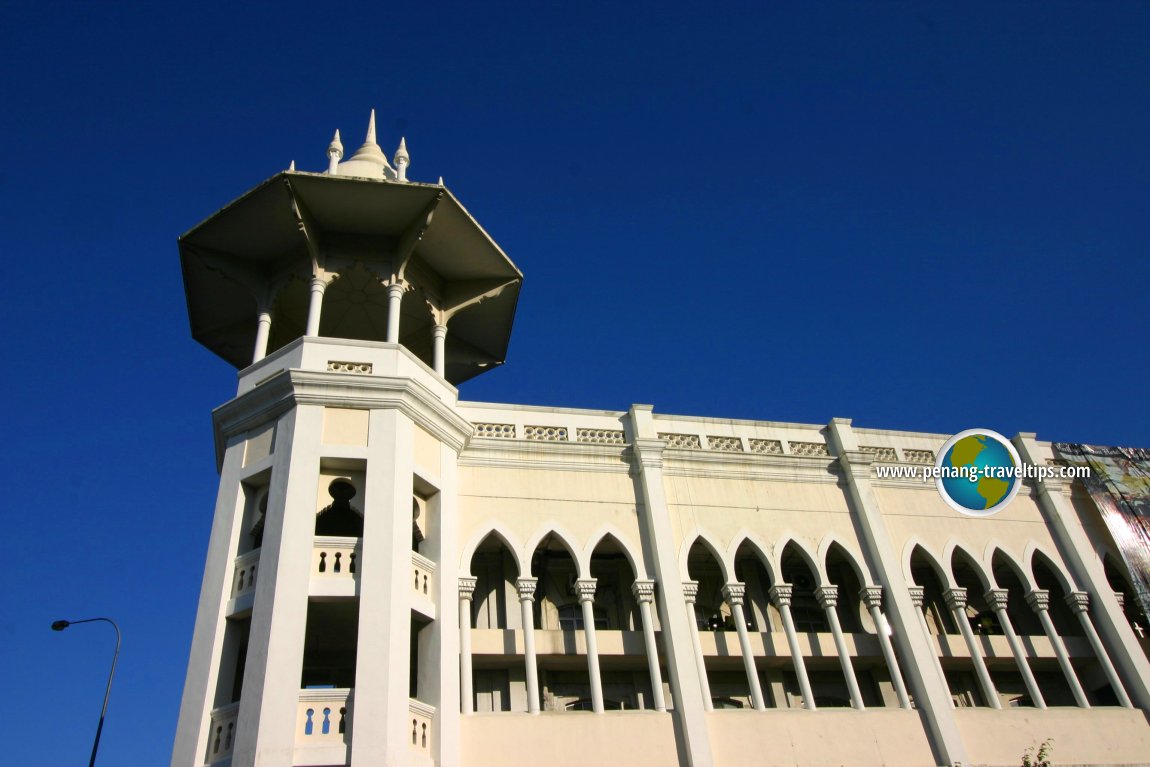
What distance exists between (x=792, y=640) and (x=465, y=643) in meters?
6.01

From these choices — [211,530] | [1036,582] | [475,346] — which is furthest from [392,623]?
[1036,582]

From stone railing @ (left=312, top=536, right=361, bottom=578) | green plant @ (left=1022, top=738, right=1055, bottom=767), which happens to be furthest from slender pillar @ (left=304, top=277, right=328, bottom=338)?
green plant @ (left=1022, top=738, right=1055, bottom=767)

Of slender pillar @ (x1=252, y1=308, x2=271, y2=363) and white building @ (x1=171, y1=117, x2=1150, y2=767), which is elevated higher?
slender pillar @ (x1=252, y1=308, x2=271, y2=363)

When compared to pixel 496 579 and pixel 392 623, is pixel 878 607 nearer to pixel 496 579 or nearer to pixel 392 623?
pixel 496 579

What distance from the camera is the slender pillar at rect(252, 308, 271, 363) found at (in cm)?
1656

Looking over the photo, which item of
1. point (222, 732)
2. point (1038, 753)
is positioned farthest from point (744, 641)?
point (222, 732)

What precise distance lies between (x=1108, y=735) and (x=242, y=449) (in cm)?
1631

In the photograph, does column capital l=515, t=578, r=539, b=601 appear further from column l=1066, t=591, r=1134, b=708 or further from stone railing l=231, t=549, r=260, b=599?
column l=1066, t=591, r=1134, b=708

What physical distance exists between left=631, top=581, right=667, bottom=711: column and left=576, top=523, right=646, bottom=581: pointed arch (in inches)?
7.6

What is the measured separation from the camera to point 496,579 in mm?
17375

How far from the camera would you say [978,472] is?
65.8 ft

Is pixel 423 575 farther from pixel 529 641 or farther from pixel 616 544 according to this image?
pixel 616 544

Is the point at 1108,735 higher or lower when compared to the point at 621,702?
lower

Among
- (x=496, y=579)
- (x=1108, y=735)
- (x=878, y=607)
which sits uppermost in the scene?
(x=496, y=579)
